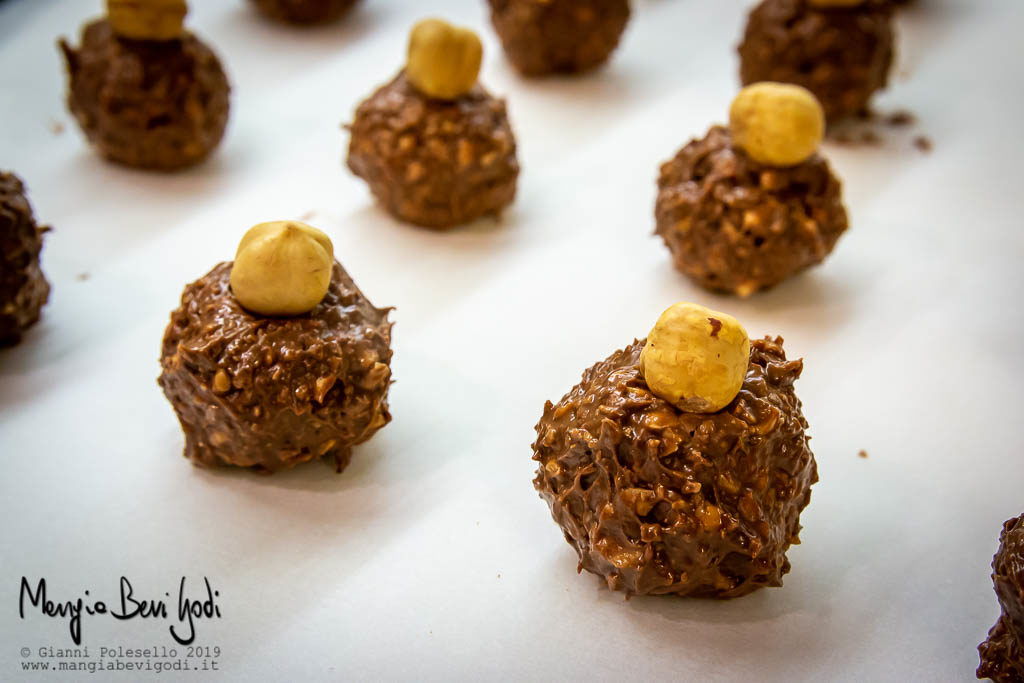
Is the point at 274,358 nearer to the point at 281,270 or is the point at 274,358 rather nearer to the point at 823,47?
the point at 281,270

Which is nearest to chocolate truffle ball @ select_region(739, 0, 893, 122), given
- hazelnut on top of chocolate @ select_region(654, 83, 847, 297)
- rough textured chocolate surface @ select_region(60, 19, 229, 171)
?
hazelnut on top of chocolate @ select_region(654, 83, 847, 297)

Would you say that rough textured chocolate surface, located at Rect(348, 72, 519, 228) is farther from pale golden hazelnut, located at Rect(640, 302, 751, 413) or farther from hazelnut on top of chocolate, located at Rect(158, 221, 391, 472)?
pale golden hazelnut, located at Rect(640, 302, 751, 413)

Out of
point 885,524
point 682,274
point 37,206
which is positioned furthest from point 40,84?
point 885,524

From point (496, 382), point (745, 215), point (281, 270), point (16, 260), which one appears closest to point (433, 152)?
point (496, 382)

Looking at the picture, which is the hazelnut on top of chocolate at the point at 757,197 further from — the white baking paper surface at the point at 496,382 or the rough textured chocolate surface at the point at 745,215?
the white baking paper surface at the point at 496,382

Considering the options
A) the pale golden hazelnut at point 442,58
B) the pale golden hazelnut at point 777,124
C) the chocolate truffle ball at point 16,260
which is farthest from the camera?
the pale golden hazelnut at point 442,58

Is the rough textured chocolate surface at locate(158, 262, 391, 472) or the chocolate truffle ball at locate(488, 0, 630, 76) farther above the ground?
the rough textured chocolate surface at locate(158, 262, 391, 472)

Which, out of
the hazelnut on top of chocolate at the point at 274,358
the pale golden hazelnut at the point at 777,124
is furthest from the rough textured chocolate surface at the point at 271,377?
the pale golden hazelnut at the point at 777,124

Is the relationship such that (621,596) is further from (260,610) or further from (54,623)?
(54,623)
